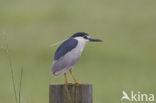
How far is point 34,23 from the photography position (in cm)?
2050

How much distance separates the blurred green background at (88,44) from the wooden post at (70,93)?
94 centimetres

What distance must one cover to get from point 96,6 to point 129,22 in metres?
4.00

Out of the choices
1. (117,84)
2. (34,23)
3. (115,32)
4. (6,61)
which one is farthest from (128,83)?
(34,23)

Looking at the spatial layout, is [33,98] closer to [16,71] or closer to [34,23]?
[16,71]

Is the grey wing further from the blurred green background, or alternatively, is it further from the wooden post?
the blurred green background

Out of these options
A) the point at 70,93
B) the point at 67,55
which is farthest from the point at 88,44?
the point at 70,93

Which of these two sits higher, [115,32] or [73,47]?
[115,32]

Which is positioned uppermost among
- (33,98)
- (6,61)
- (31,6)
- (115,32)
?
(31,6)

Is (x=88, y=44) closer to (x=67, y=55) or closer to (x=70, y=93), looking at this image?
(x=67, y=55)

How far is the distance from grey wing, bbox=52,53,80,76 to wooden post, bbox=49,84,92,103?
139mm

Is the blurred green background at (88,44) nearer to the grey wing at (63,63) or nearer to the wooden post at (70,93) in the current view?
the grey wing at (63,63)

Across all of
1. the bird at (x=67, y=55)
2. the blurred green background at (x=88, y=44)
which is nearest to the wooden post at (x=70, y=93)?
the bird at (x=67, y=55)

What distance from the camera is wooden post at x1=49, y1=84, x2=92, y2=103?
455 cm

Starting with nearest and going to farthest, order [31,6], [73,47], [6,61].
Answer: [73,47] → [6,61] → [31,6]
